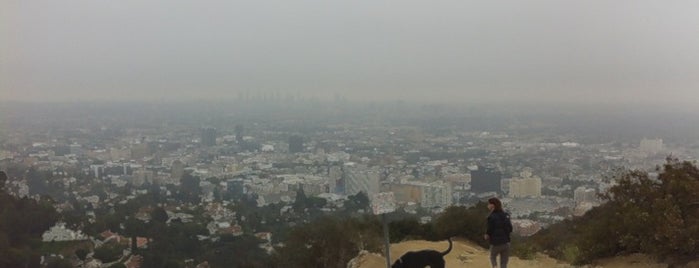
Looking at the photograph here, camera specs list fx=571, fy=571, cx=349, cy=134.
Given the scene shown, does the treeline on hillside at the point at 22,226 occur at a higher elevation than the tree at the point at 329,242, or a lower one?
lower

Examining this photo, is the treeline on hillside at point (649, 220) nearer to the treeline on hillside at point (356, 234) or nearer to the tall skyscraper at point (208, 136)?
the treeline on hillside at point (356, 234)

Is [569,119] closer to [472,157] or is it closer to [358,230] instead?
[472,157]

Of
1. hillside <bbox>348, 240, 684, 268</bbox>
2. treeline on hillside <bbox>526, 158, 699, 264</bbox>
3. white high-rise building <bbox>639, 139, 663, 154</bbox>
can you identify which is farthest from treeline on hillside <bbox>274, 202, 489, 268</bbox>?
white high-rise building <bbox>639, 139, 663, 154</bbox>

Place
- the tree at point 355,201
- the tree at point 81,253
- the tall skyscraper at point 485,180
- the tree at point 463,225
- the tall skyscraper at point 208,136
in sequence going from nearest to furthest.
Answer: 1. the tree at point 463,225
2. the tree at point 355,201
3. the tree at point 81,253
4. the tall skyscraper at point 485,180
5. the tall skyscraper at point 208,136

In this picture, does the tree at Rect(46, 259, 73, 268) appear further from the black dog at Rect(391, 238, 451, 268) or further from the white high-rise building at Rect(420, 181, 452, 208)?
the black dog at Rect(391, 238, 451, 268)

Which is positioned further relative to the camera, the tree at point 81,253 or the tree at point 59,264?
the tree at point 81,253

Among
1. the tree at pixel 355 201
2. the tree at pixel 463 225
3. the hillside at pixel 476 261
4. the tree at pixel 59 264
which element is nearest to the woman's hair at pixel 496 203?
the hillside at pixel 476 261

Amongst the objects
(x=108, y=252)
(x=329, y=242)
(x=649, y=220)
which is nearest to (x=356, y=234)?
(x=329, y=242)
